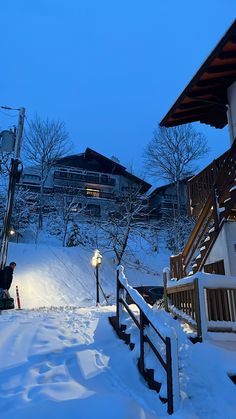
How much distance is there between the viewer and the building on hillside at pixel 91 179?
46125mm

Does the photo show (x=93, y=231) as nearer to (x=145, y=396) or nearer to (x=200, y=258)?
(x=200, y=258)

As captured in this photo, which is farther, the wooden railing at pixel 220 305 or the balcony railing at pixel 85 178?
the balcony railing at pixel 85 178

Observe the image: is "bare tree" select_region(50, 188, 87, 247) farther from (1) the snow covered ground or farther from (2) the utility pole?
(1) the snow covered ground

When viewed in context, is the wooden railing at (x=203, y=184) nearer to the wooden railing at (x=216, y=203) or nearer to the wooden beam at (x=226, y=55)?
the wooden railing at (x=216, y=203)

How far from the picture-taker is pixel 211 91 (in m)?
12.0

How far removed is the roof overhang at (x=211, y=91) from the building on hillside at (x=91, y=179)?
30.0 meters

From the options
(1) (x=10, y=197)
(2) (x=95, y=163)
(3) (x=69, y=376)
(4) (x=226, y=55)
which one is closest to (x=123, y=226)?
(1) (x=10, y=197)

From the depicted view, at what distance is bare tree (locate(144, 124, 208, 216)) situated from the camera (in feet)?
118

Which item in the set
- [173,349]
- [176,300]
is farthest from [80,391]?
[176,300]

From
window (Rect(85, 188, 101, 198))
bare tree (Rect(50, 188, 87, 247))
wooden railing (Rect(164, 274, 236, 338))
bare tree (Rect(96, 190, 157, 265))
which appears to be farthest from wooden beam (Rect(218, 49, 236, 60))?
window (Rect(85, 188, 101, 198))

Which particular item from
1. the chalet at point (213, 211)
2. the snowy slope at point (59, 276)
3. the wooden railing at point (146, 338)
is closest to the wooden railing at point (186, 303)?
the chalet at point (213, 211)

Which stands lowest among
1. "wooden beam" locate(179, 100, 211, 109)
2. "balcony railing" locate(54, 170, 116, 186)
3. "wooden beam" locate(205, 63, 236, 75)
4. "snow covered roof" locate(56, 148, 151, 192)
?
"wooden beam" locate(205, 63, 236, 75)

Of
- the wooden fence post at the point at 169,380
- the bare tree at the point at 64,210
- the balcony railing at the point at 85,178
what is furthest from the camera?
the balcony railing at the point at 85,178

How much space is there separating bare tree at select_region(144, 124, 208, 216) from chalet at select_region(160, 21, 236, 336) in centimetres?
2178
